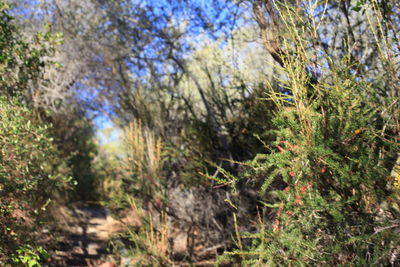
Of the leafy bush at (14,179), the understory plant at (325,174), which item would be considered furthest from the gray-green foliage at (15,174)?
the understory plant at (325,174)

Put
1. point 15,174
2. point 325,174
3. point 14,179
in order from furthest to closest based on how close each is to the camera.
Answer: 1. point 15,174
2. point 14,179
3. point 325,174

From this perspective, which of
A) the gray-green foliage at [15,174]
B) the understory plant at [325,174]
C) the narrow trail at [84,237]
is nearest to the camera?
the understory plant at [325,174]

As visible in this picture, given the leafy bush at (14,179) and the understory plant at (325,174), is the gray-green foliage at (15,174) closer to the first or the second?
the leafy bush at (14,179)

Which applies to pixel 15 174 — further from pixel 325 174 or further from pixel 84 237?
pixel 84 237

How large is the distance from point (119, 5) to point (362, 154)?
24.4 feet

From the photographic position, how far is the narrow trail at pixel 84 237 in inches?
222

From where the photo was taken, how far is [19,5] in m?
9.07

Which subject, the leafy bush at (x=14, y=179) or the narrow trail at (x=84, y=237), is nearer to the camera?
the leafy bush at (x=14, y=179)

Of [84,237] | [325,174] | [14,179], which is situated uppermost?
[14,179]

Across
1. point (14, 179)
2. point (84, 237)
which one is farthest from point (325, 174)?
point (84, 237)

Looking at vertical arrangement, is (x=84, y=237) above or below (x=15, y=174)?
below

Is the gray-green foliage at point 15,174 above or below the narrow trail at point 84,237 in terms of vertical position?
above

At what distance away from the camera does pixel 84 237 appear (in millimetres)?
7340

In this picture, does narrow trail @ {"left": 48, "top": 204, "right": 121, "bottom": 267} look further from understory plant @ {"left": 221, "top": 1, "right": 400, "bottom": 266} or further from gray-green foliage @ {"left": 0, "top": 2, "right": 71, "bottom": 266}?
understory plant @ {"left": 221, "top": 1, "right": 400, "bottom": 266}
